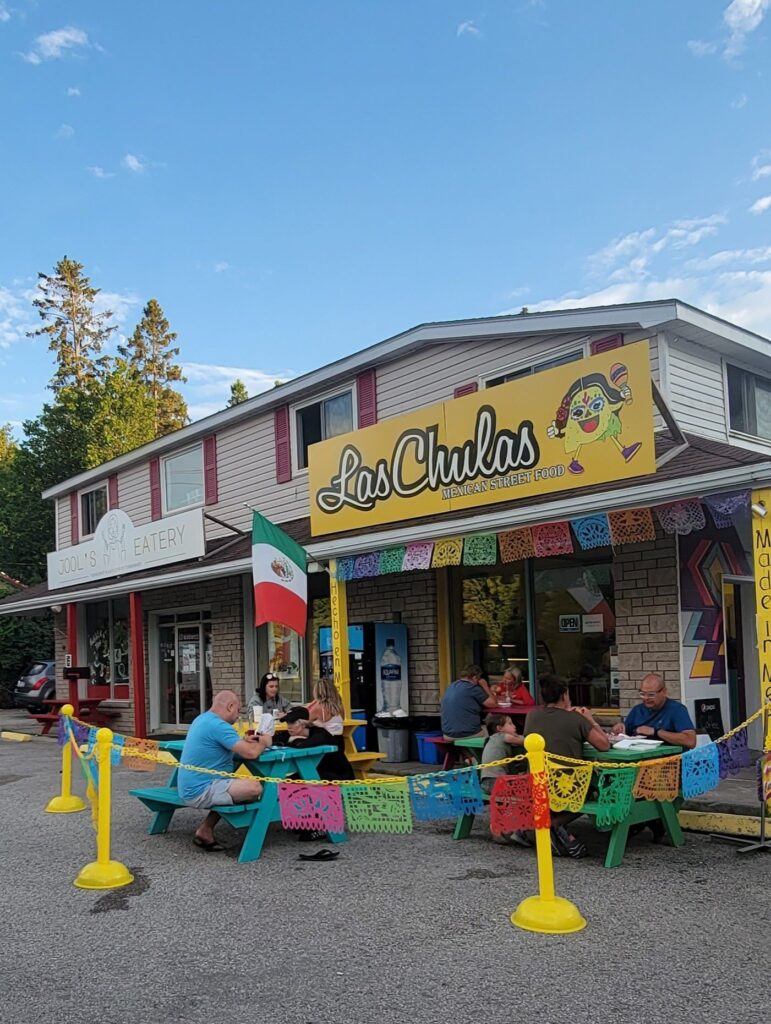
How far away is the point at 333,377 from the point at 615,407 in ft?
21.3

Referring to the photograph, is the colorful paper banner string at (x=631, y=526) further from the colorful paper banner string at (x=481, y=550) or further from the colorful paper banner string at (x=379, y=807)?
the colorful paper banner string at (x=379, y=807)

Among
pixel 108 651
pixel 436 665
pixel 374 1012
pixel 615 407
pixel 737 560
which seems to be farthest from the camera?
pixel 108 651

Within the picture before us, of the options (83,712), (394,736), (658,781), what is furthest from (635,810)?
(83,712)

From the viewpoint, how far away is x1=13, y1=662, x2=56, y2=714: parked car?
23.1 m

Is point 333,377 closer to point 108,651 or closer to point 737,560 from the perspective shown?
point 737,560

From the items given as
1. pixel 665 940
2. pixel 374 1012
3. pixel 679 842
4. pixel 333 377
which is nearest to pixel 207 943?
pixel 374 1012

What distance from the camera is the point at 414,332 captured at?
12664 millimetres

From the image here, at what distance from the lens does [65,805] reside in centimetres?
914

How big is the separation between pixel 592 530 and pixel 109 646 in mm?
13249

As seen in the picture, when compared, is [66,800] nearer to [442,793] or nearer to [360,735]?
[360,735]

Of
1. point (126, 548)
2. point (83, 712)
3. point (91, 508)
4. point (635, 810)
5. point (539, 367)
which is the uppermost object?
point (539, 367)

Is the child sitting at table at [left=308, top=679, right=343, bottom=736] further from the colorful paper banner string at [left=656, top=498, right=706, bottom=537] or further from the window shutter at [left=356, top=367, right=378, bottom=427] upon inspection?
the window shutter at [left=356, top=367, right=378, bottom=427]

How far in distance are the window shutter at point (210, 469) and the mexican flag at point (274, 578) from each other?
679cm

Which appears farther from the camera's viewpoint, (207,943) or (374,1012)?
(207,943)
